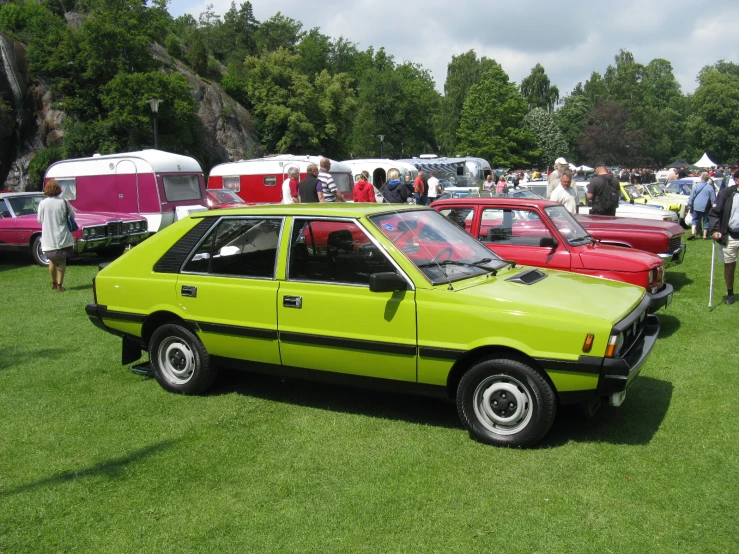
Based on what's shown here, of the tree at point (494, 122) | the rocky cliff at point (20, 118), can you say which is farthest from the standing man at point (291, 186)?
the tree at point (494, 122)

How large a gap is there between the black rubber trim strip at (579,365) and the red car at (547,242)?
3.19 meters

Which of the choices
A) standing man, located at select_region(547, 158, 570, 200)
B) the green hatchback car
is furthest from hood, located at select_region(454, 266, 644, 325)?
standing man, located at select_region(547, 158, 570, 200)

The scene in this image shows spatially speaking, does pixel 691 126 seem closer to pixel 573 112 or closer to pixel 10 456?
pixel 573 112

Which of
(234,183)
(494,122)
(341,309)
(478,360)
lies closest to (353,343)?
(341,309)

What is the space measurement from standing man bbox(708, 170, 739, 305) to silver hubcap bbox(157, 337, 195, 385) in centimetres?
712

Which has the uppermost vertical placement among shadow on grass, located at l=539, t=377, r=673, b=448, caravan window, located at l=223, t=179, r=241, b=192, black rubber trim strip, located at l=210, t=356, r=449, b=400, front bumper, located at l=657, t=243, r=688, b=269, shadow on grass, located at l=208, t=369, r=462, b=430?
caravan window, located at l=223, t=179, r=241, b=192

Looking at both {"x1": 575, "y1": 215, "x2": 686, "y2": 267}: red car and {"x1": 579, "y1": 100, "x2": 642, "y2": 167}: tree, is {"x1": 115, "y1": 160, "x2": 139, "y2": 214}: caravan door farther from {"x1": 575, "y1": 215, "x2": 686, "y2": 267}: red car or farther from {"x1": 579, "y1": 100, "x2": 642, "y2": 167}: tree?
{"x1": 579, "y1": 100, "x2": 642, "y2": 167}: tree

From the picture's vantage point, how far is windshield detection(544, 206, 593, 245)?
25.9ft

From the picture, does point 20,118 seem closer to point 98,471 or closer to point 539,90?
point 98,471

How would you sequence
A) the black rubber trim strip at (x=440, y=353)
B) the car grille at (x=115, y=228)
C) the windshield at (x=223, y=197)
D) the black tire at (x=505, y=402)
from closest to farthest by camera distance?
the black tire at (x=505, y=402)
the black rubber trim strip at (x=440, y=353)
the car grille at (x=115, y=228)
the windshield at (x=223, y=197)

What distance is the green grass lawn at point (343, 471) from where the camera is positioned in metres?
3.52

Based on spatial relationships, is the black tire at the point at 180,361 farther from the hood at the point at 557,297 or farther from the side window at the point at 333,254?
the hood at the point at 557,297

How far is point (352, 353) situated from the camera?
16.1 feet

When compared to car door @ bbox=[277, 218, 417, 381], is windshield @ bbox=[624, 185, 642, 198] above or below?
above
